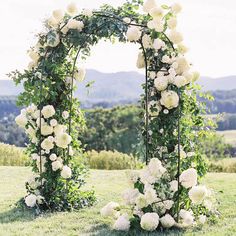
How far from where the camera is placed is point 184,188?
627 cm

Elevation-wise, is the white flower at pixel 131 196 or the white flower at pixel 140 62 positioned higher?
the white flower at pixel 140 62

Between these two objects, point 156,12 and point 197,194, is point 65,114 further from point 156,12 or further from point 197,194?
point 197,194

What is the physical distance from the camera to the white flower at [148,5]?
21.3ft

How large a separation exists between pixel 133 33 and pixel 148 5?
40cm

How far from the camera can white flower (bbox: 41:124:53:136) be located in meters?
7.46

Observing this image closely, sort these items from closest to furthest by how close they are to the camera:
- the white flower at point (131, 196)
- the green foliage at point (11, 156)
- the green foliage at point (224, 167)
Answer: the white flower at point (131, 196), the green foliage at point (11, 156), the green foliage at point (224, 167)

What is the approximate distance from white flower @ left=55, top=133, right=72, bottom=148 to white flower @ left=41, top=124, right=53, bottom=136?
134 millimetres

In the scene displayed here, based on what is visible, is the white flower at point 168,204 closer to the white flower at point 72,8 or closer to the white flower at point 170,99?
the white flower at point 170,99

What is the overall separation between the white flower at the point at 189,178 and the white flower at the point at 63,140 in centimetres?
196

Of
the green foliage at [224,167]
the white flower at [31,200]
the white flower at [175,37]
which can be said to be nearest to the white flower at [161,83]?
the white flower at [175,37]

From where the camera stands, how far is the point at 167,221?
6.11 metres

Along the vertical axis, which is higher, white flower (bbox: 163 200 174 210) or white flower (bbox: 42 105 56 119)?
white flower (bbox: 42 105 56 119)

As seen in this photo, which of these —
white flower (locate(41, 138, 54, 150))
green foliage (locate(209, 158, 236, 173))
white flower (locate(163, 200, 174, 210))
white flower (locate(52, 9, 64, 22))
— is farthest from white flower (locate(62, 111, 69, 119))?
green foliage (locate(209, 158, 236, 173))

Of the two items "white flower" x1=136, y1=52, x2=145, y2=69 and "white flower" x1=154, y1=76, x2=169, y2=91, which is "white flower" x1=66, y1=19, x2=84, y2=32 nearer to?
"white flower" x1=136, y1=52, x2=145, y2=69
